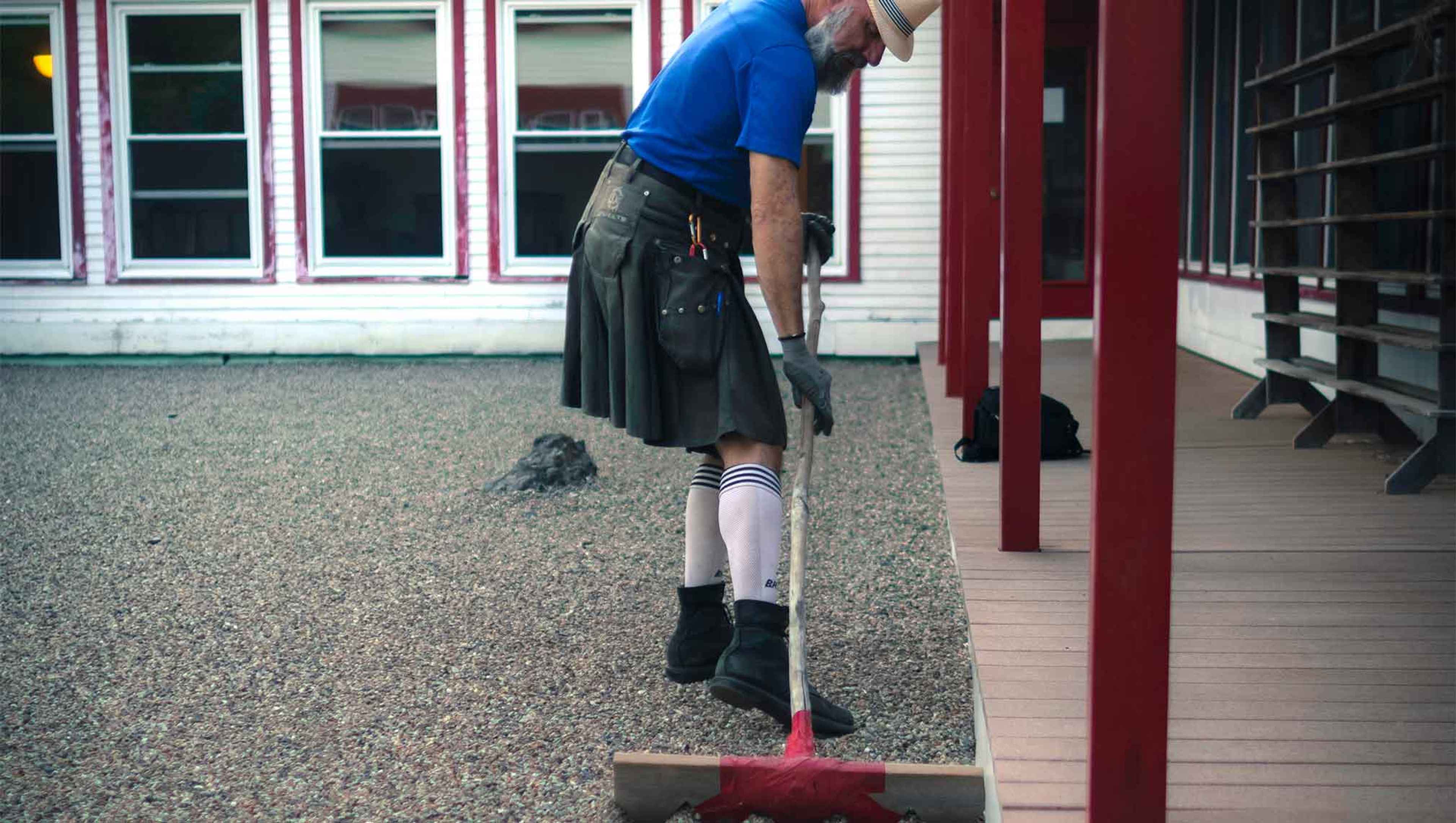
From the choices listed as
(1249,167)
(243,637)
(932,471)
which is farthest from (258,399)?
(1249,167)

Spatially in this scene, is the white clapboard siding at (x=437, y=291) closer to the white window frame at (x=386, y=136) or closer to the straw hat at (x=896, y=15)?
the white window frame at (x=386, y=136)

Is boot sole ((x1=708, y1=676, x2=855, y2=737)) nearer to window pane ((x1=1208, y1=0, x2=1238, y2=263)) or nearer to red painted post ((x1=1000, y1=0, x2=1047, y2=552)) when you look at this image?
red painted post ((x1=1000, y1=0, x2=1047, y2=552))

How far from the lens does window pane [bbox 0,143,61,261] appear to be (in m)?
12.6

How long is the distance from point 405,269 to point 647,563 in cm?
800

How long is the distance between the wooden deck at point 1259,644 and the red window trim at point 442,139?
7416 mm

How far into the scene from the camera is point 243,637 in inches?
158

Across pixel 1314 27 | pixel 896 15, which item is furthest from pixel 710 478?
pixel 1314 27

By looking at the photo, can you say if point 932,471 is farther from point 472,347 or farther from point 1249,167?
point 472,347

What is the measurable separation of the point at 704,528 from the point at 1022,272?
55.4 inches

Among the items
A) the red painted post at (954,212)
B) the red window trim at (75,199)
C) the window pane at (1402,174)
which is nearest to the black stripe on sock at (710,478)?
the window pane at (1402,174)

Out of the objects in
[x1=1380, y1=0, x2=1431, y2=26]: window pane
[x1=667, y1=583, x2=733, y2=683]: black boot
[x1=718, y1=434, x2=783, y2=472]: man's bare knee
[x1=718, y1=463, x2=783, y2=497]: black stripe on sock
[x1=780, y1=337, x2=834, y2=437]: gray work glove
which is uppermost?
[x1=1380, y1=0, x2=1431, y2=26]: window pane

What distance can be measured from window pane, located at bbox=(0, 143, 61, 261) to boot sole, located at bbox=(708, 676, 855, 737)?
11291 mm

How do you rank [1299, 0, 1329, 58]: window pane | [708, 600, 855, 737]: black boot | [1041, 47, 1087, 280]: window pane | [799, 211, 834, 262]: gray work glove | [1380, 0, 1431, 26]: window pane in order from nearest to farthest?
[708, 600, 855, 737]: black boot < [799, 211, 834, 262]: gray work glove < [1380, 0, 1431, 26]: window pane < [1299, 0, 1329, 58]: window pane < [1041, 47, 1087, 280]: window pane

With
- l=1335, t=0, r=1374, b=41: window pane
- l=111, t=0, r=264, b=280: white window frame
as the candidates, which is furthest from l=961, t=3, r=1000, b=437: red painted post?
l=111, t=0, r=264, b=280: white window frame
